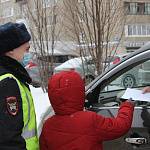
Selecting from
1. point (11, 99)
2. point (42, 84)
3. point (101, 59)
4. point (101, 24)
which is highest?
point (11, 99)

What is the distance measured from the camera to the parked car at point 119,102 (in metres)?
3.26

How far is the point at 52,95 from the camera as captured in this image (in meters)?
2.90

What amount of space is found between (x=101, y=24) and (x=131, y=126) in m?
7.32

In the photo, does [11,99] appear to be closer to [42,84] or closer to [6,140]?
[6,140]

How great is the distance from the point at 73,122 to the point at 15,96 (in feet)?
1.87

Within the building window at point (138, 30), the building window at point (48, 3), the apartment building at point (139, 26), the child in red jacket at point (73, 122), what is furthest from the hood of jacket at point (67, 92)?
the building window at point (138, 30)

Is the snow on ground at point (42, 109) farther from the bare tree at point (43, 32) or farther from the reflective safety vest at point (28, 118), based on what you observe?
the bare tree at point (43, 32)

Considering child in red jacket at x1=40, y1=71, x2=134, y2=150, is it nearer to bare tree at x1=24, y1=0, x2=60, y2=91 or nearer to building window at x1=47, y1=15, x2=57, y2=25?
bare tree at x1=24, y1=0, x2=60, y2=91

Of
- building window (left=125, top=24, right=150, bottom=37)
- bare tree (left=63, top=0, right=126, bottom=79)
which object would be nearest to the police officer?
bare tree (left=63, top=0, right=126, bottom=79)

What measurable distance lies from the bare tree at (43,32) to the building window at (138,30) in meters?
36.6

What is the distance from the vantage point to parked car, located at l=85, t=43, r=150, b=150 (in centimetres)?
326

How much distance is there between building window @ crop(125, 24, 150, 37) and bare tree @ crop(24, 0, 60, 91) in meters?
36.6

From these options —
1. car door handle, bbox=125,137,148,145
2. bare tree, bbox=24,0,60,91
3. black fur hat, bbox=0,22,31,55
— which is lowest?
bare tree, bbox=24,0,60,91

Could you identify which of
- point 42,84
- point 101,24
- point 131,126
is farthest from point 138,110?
point 42,84
